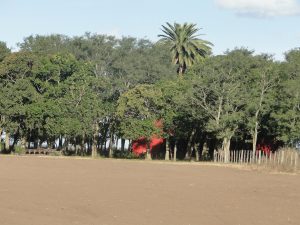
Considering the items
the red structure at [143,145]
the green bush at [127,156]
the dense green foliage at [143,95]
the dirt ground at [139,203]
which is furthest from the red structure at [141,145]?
the dirt ground at [139,203]

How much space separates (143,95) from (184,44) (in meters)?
20.0

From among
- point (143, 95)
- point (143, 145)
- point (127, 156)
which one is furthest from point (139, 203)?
point (143, 145)

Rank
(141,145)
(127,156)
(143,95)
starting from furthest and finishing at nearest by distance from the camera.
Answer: (141,145) → (127,156) → (143,95)

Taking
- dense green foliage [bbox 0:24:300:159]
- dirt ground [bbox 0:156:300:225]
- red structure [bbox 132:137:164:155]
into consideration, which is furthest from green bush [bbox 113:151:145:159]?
dirt ground [bbox 0:156:300:225]

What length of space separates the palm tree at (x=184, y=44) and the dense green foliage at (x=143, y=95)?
21cm

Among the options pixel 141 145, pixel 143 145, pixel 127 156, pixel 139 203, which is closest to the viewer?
pixel 139 203

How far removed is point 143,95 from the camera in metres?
65.1

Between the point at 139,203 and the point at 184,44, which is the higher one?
the point at 184,44

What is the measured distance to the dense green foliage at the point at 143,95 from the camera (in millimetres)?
58969

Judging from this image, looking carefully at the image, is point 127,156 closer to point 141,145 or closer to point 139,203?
point 141,145

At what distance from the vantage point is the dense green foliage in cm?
5897

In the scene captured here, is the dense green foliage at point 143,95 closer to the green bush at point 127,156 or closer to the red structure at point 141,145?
the red structure at point 141,145

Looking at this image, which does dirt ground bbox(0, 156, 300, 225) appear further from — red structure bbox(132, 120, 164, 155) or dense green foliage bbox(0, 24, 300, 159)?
red structure bbox(132, 120, 164, 155)

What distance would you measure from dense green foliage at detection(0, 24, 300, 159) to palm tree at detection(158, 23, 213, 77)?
207 millimetres
